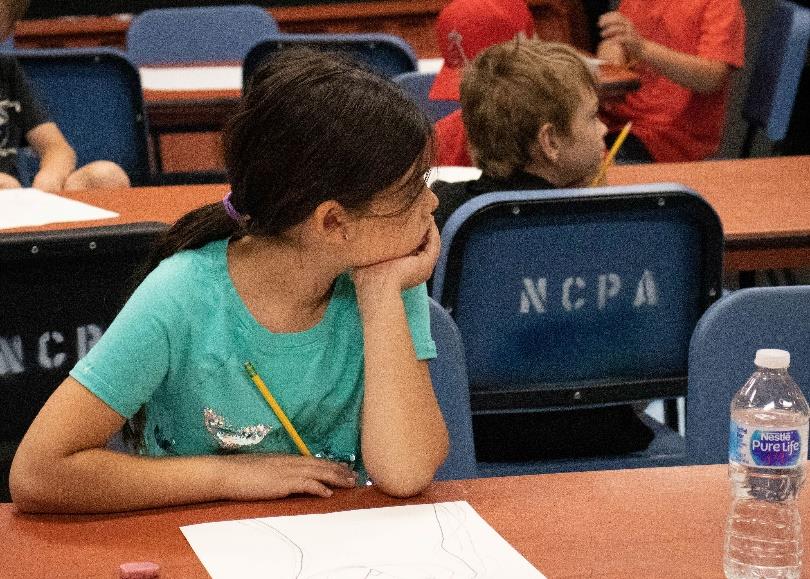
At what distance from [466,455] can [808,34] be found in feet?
10.9

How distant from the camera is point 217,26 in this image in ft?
17.7

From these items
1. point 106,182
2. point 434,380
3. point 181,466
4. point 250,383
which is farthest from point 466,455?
point 106,182

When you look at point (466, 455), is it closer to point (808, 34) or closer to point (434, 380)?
point (434, 380)

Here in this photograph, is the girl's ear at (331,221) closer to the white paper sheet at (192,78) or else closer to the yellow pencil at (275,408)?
the yellow pencil at (275,408)

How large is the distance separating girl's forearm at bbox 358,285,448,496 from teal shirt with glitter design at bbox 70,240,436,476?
0.16 feet

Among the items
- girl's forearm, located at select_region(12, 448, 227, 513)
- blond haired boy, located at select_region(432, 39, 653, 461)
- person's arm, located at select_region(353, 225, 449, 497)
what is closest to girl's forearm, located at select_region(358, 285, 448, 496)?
person's arm, located at select_region(353, 225, 449, 497)

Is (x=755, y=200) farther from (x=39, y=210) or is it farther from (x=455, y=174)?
(x=39, y=210)

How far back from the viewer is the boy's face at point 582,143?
106 inches

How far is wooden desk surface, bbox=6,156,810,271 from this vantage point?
2670mm

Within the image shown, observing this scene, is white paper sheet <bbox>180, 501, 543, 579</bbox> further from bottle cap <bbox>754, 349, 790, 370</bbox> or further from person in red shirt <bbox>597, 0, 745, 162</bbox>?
person in red shirt <bbox>597, 0, 745, 162</bbox>

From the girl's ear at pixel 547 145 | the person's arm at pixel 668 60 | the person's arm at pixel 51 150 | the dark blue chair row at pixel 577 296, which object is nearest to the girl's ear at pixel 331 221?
the dark blue chair row at pixel 577 296

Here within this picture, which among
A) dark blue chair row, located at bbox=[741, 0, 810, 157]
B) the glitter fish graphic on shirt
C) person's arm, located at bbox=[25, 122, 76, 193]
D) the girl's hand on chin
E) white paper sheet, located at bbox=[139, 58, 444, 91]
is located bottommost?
dark blue chair row, located at bbox=[741, 0, 810, 157]

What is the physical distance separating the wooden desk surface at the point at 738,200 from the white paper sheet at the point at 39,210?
0.14 feet

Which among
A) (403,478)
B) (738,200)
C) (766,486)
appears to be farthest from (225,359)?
(738,200)
